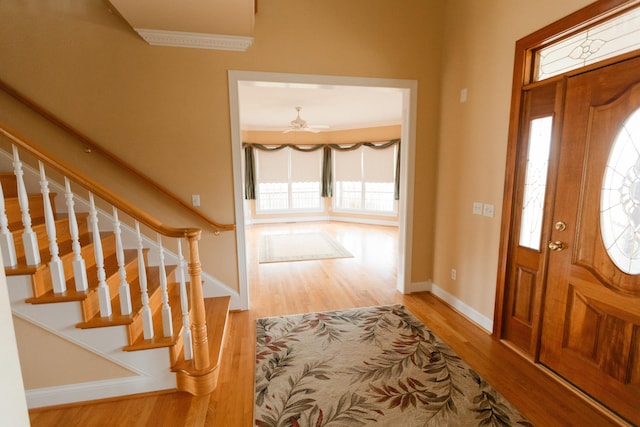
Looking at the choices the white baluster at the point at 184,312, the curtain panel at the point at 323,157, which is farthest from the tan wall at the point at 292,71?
the curtain panel at the point at 323,157

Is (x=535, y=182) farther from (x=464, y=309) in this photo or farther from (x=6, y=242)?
(x=6, y=242)

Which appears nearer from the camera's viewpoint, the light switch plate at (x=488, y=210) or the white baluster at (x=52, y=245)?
the white baluster at (x=52, y=245)

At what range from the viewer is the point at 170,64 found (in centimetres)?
265

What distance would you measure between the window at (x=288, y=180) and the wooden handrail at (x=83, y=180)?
21.8ft

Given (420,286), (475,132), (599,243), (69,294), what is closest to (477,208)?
(475,132)

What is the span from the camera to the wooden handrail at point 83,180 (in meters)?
1.58

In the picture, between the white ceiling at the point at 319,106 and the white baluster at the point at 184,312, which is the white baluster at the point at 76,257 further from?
the white ceiling at the point at 319,106

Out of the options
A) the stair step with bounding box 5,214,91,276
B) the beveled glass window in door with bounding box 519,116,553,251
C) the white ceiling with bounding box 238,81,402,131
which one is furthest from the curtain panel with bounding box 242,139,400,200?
the stair step with bounding box 5,214,91,276

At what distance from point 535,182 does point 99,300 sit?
311cm

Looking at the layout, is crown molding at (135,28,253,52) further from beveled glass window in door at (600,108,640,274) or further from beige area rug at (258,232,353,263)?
beige area rug at (258,232,353,263)

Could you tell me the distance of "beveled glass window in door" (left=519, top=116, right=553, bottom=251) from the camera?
2113mm

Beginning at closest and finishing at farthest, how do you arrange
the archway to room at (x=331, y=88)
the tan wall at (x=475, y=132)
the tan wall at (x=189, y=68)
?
1. the tan wall at (x=475, y=132)
2. the tan wall at (x=189, y=68)
3. the archway to room at (x=331, y=88)

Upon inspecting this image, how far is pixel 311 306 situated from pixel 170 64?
2.73 metres

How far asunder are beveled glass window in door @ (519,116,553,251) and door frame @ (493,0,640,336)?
0.08 metres
